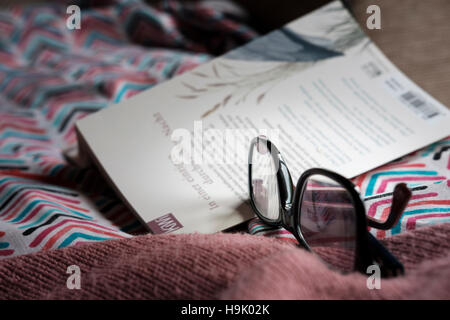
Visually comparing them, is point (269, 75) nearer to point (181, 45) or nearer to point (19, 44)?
point (181, 45)

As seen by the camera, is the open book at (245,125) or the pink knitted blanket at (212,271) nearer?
the pink knitted blanket at (212,271)

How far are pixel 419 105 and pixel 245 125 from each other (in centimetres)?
19

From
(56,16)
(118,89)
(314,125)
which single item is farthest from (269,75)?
(56,16)

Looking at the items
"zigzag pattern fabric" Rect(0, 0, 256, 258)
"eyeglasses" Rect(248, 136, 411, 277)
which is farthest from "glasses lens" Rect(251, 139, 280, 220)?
"zigzag pattern fabric" Rect(0, 0, 256, 258)

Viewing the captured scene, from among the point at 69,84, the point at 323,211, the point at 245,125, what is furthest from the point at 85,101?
the point at 323,211

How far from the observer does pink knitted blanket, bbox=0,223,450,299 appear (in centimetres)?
27

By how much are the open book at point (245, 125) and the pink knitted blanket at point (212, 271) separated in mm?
77

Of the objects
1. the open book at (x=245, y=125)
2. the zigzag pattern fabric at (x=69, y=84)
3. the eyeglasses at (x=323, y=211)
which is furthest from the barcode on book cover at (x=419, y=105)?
the zigzag pattern fabric at (x=69, y=84)

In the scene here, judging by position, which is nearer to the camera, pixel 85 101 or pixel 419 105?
pixel 419 105

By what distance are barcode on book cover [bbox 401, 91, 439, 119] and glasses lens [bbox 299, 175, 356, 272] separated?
200 millimetres

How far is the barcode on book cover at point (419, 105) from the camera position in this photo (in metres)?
0.47

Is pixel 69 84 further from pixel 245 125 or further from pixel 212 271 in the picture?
pixel 212 271

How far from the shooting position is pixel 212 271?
286 mm

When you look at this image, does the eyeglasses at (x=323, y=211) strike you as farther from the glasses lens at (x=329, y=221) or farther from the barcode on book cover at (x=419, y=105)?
the barcode on book cover at (x=419, y=105)
